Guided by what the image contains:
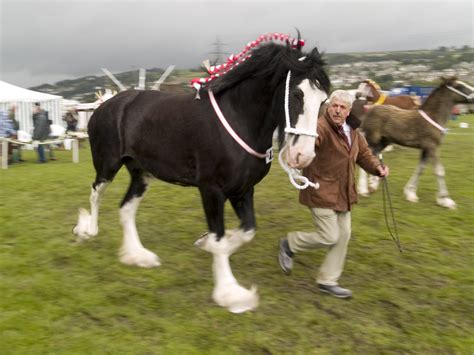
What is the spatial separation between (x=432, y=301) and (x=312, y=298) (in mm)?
1089

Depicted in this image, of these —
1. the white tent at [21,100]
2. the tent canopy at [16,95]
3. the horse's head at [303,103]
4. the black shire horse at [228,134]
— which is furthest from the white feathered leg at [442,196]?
the tent canopy at [16,95]

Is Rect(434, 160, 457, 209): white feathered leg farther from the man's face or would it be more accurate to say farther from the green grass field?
the man's face

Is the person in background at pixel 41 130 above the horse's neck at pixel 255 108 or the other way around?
the other way around

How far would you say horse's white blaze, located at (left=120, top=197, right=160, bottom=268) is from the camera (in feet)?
15.4

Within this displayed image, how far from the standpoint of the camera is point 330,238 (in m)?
3.97

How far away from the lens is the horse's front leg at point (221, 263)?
149 inches

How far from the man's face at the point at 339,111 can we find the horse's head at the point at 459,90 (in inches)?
180

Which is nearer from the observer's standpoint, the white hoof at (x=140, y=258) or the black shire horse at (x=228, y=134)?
the black shire horse at (x=228, y=134)

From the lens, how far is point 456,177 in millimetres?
9195

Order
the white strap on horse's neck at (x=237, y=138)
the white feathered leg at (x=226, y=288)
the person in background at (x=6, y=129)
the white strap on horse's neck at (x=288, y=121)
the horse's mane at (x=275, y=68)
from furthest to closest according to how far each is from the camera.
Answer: the person in background at (x=6, y=129)
the white feathered leg at (x=226, y=288)
the white strap on horse's neck at (x=237, y=138)
the horse's mane at (x=275, y=68)
the white strap on horse's neck at (x=288, y=121)

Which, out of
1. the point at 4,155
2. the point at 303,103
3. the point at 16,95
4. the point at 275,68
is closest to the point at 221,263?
the point at 303,103

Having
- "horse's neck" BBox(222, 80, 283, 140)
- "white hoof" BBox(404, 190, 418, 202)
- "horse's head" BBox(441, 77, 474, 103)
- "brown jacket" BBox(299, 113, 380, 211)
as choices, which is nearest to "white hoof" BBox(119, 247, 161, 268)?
"brown jacket" BBox(299, 113, 380, 211)

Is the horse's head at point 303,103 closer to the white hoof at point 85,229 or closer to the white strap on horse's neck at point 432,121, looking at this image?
the white hoof at point 85,229

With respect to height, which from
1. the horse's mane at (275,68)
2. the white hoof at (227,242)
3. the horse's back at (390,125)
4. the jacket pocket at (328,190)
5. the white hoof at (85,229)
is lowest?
the white hoof at (85,229)
